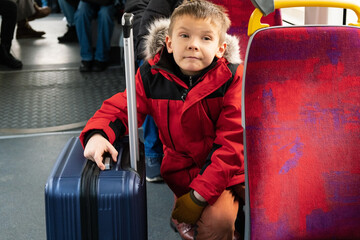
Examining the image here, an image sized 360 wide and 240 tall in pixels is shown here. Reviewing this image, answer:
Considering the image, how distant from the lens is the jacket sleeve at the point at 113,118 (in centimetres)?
159

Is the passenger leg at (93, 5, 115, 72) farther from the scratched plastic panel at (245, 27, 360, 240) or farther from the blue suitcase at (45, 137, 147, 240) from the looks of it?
the scratched plastic panel at (245, 27, 360, 240)

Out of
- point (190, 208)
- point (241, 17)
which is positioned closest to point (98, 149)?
point (190, 208)

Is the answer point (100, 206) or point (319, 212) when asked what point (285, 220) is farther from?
point (100, 206)

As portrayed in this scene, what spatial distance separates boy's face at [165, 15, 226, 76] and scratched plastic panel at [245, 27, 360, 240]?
1.34 ft

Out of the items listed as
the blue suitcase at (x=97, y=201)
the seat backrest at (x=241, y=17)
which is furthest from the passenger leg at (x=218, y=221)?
the seat backrest at (x=241, y=17)

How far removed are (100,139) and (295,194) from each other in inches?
24.4

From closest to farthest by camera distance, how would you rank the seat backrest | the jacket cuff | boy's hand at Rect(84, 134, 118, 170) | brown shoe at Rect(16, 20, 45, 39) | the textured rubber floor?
boy's hand at Rect(84, 134, 118, 170)
the jacket cuff
the seat backrest
the textured rubber floor
brown shoe at Rect(16, 20, 45, 39)

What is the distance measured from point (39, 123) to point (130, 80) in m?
2.61

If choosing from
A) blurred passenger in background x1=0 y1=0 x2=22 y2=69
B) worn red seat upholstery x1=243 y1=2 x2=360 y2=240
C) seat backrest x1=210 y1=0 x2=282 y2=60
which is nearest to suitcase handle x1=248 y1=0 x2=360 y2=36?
worn red seat upholstery x1=243 y1=2 x2=360 y2=240

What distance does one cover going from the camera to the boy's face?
165 cm

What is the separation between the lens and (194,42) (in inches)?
64.9

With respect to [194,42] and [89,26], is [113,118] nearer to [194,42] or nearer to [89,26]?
[194,42]

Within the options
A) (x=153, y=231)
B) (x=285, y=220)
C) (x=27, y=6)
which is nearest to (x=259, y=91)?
(x=285, y=220)

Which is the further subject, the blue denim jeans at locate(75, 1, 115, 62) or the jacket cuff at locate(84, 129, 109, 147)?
the blue denim jeans at locate(75, 1, 115, 62)
